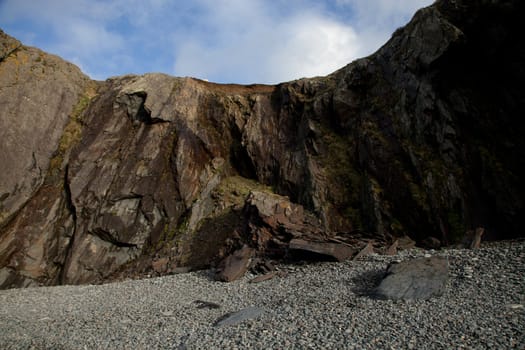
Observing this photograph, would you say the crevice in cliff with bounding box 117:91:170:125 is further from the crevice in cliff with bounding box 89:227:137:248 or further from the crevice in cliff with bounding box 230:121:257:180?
the crevice in cliff with bounding box 89:227:137:248

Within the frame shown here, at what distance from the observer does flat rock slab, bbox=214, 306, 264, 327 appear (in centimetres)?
920

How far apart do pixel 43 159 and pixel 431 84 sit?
85.4 feet

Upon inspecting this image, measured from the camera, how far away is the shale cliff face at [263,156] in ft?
60.9

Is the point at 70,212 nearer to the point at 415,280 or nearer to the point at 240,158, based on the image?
the point at 240,158

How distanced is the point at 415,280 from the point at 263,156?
18.1 meters

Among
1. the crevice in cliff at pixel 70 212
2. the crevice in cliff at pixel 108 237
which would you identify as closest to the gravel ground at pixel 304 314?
the crevice in cliff at pixel 70 212

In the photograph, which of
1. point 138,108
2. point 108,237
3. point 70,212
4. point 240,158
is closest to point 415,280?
point 108,237

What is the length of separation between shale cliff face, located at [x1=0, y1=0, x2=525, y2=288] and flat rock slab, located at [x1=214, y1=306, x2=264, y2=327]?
644 cm

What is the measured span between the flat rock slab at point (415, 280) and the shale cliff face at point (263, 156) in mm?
6115

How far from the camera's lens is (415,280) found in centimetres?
986

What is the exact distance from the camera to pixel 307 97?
27469 millimetres

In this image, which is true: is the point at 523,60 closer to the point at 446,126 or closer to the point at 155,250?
the point at 446,126

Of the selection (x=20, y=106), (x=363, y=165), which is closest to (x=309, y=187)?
(x=363, y=165)

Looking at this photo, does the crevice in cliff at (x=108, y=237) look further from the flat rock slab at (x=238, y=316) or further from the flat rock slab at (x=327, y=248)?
the flat rock slab at (x=238, y=316)
